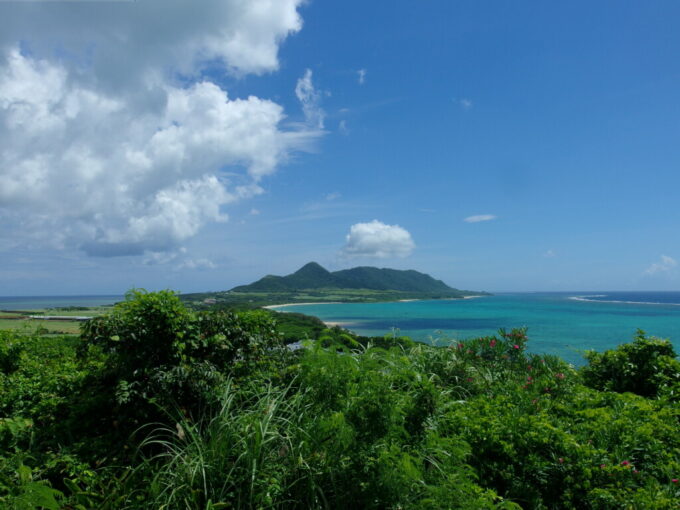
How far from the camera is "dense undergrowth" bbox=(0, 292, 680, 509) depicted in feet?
→ 9.13

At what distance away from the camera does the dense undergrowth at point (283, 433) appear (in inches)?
110

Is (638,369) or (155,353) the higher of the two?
(155,353)

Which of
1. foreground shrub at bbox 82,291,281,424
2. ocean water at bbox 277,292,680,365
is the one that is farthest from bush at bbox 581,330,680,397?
foreground shrub at bbox 82,291,281,424

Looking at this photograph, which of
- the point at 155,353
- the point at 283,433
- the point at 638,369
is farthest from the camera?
the point at 638,369

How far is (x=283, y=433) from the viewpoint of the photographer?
3.34 metres

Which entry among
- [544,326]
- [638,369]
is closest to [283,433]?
[638,369]

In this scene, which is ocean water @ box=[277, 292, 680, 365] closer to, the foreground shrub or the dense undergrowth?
the dense undergrowth

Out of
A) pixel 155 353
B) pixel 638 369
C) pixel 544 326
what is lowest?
pixel 544 326

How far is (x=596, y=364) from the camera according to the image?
6.25 metres

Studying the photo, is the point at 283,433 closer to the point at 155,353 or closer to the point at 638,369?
the point at 155,353

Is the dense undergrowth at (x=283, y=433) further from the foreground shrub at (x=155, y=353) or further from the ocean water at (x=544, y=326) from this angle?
the ocean water at (x=544, y=326)

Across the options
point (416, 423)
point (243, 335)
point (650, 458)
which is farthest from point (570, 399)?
point (243, 335)

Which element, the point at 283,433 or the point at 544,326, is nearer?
the point at 283,433

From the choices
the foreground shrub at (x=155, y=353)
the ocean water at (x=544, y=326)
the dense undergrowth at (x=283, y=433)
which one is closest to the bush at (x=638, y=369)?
the ocean water at (x=544, y=326)
